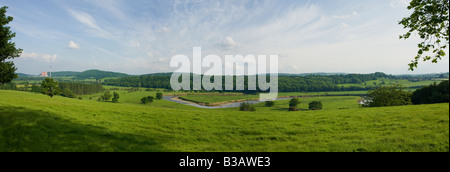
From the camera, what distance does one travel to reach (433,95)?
1610 inches

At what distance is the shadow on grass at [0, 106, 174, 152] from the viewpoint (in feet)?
25.3

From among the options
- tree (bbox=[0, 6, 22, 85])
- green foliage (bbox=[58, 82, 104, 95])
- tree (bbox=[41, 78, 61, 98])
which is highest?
tree (bbox=[0, 6, 22, 85])

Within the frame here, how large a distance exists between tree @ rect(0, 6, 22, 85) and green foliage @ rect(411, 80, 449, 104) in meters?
66.4

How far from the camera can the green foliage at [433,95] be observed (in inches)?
1521

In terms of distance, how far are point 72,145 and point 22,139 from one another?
2.25m

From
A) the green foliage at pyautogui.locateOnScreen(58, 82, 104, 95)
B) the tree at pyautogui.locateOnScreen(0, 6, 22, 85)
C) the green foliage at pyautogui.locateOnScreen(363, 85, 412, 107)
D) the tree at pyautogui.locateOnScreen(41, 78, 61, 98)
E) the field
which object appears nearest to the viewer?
the field

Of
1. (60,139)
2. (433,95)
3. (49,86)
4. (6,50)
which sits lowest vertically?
(433,95)

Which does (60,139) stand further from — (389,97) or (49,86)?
(389,97)

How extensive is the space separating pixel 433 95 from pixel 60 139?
2514 inches
